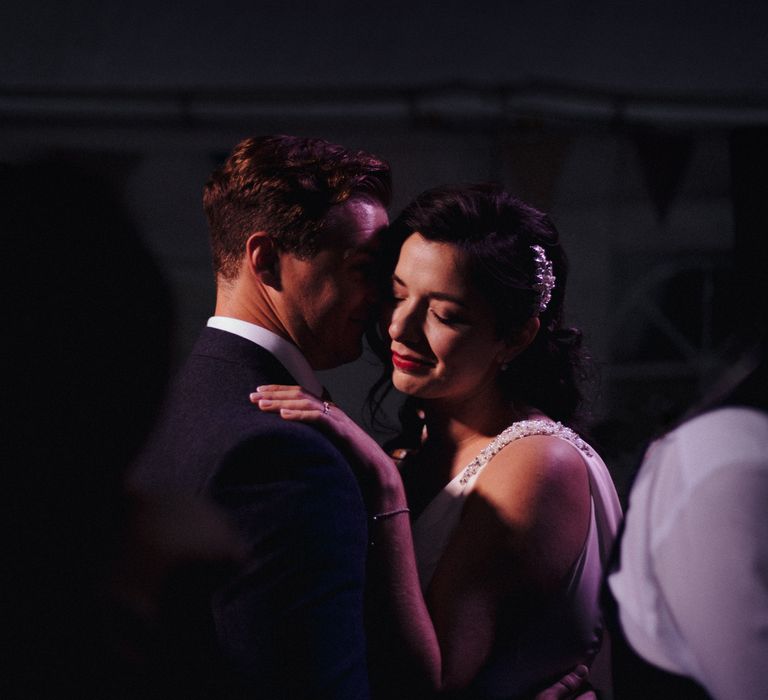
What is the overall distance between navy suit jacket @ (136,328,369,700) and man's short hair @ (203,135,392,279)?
1.05ft

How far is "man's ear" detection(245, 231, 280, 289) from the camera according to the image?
4.14ft

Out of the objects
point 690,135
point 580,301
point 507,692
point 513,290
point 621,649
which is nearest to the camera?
point 621,649

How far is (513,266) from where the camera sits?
4.74 feet

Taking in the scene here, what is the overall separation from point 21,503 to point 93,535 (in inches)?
2.2

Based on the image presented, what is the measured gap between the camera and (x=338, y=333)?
4.50ft

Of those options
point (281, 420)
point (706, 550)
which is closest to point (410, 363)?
point (281, 420)

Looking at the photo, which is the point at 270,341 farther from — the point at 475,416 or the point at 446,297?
the point at 475,416

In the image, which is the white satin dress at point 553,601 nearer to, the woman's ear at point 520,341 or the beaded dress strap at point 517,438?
the beaded dress strap at point 517,438

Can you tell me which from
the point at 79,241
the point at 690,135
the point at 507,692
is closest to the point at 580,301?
the point at 690,135

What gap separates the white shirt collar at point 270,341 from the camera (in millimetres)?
1189

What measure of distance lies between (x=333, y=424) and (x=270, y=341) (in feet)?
0.54

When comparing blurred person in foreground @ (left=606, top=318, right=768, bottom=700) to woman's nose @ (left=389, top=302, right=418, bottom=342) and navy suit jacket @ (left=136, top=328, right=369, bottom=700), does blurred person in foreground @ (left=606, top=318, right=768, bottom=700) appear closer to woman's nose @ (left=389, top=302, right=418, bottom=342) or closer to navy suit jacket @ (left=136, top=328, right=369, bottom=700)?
navy suit jacket @ (left=136, top=328, right=369, bottom=700)

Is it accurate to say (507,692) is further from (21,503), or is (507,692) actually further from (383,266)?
(21,503)

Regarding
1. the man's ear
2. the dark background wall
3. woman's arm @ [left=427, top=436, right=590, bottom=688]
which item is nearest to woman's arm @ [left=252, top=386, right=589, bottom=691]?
woman's arm @ [left=427, top=436, right=590, bottom=688]
